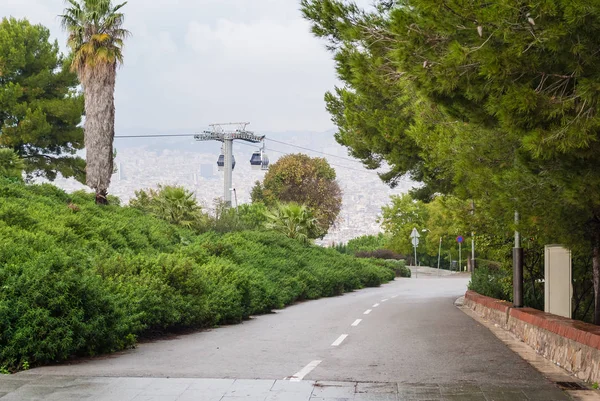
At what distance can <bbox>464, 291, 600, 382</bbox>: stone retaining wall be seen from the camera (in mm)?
9562

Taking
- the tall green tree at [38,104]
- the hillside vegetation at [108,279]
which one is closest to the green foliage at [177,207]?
the hillside vegetation at [108,279]

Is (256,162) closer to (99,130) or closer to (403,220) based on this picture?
(403,220)

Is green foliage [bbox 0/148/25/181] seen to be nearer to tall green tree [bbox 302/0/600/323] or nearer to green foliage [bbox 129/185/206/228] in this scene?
green foliage [bbox 129/185/206/228]

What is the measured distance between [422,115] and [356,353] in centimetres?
612

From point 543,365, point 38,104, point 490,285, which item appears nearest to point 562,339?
point 543,365

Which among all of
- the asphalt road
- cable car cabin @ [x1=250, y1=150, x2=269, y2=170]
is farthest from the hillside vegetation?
cable car cabin @ [x1=250, y1=150, x2=269, y2=170]

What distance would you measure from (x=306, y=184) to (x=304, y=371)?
245 feet

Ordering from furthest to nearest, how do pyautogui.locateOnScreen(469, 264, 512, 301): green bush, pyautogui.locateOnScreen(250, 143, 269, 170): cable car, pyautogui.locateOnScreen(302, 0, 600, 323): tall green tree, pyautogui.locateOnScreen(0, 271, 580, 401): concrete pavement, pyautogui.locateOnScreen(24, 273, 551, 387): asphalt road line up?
pyautogui.locateOnScreen(250, 143, 269, 170): cable car < pyautogui.locateOnScreen(469, 264, 512, 301): green bush < pyautogui.locateOnScreen(24, 273, 551, 387): asphalt road < pyautogui.locateOnScreen(0, 271, 580, 401): concrete pavement < pyautogui.locateOnScreen(302, 0, 600, 323): tall green tree

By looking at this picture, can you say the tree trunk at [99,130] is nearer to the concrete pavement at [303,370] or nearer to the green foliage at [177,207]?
the green foliage at [177,207]

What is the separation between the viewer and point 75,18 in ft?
115

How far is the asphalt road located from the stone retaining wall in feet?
1.70

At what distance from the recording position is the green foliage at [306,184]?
83.3 m

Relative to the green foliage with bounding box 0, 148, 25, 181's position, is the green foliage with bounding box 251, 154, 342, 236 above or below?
above

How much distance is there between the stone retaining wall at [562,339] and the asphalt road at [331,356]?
52 centimetres
